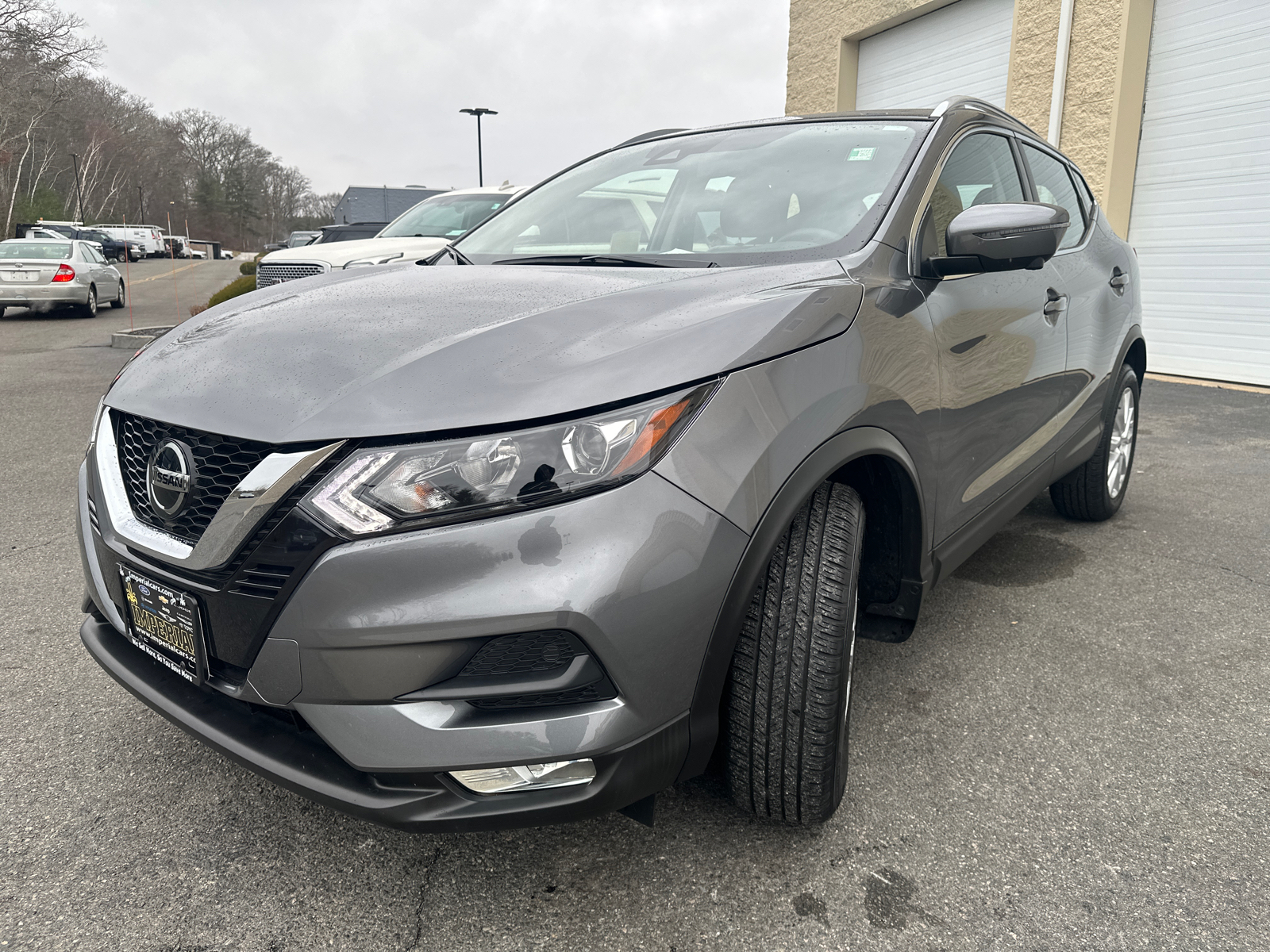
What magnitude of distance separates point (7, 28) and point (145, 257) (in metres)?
20.3

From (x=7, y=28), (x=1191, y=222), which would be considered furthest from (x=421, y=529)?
(x=7, y=28)

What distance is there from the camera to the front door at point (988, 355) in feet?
7.07

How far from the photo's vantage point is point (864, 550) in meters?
2.15

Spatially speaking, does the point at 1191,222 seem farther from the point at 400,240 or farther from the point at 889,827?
the point at 889,827

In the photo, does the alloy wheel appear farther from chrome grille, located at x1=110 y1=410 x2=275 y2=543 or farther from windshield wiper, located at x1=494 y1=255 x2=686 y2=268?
chrome grille, located at x1=110 y1=410 x2=275 y2=543

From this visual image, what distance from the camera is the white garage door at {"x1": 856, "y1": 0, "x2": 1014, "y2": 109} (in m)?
10.1

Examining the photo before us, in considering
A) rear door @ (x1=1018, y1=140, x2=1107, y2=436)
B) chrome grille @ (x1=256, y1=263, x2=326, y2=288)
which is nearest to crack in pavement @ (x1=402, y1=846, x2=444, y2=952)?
rear door @ (x1=1018, y1=140, x2=1107, y2=436)

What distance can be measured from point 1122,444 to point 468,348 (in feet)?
11.6

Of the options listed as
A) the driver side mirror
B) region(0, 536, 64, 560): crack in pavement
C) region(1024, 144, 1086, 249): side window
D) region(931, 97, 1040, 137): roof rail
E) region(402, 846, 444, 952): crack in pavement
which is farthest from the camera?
region(0, 536, 64, 560): crack in pavement

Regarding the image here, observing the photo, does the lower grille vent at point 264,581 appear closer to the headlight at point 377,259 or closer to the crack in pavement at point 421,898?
the crack in pavement at point 421,898

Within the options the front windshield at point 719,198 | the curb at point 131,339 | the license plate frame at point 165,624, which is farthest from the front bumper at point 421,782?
the curb at point 131,339

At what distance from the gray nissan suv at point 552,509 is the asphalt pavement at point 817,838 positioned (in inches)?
8.9

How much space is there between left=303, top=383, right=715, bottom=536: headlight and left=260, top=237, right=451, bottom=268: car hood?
6.69 metres

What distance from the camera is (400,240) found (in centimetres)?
827
